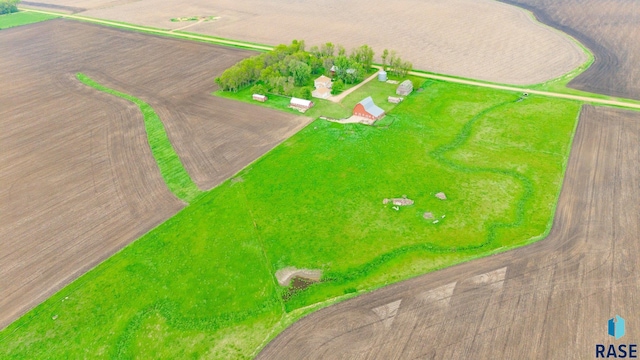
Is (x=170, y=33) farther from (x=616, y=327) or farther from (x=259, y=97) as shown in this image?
(x=616, y=327)

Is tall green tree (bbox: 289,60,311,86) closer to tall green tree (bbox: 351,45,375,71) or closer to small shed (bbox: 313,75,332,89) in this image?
small shed (bbox: 313,75,332,89)

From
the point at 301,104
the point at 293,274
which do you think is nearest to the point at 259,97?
the point at 301,104

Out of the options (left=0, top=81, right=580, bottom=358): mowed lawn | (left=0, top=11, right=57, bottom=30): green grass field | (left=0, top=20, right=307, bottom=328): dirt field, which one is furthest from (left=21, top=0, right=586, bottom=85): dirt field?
(left=0, top=81, right=580, bottom=358): mowed lawn

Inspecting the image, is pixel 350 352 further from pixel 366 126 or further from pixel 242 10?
pixel 242 10

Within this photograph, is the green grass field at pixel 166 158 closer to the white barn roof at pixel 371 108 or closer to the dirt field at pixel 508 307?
the dirt field at pixel 508 307

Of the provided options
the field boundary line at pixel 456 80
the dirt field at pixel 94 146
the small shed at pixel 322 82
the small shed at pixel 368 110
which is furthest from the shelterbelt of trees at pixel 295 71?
the small shed at pixel 368 110

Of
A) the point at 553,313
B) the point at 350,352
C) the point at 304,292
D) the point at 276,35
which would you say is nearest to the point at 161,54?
the point at 276,35
